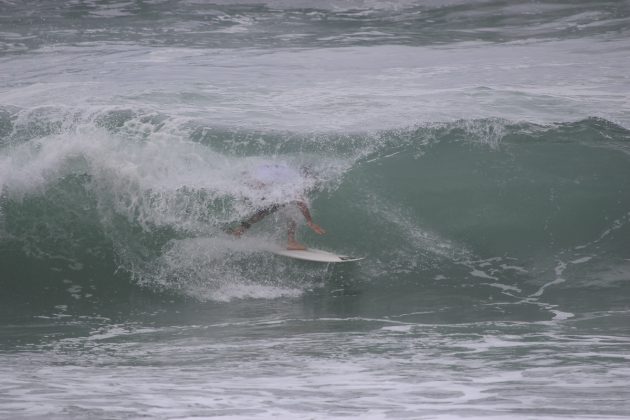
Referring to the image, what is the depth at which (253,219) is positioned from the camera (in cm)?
930

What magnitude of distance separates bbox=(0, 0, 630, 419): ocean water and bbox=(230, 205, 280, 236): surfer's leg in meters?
0.14

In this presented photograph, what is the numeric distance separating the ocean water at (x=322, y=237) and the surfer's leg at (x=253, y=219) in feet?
0.47

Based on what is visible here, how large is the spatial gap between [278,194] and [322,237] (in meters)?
0.87

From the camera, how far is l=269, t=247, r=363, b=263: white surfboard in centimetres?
895

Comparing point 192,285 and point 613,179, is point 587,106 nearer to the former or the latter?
point 613,179

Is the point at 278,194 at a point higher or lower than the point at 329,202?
higher

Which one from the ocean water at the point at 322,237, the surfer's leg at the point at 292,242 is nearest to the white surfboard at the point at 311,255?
the surfer's leg at the point at 292,242

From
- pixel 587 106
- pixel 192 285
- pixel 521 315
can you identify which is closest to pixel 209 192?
pixel 192 285

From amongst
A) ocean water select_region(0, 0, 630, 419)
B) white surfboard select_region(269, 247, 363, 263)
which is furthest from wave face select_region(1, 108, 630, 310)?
white surfboard select_region(269, 247, 363, 263)

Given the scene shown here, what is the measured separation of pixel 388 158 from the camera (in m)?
11.1

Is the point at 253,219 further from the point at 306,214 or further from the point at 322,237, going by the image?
the point at 322,237

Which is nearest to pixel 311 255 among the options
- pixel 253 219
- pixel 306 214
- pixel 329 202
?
pixel 306 214

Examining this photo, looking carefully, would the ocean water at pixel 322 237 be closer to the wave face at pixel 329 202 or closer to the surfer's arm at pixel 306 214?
the wave face at pixel 329 202

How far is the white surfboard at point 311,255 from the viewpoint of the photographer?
895cm
